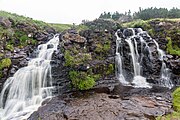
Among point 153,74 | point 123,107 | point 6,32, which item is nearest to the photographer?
point 123,107

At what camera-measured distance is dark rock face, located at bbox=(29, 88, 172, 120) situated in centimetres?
1444

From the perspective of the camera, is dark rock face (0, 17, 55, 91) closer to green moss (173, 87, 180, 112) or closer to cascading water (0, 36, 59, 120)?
cascading water (0, 36, 59, 120)

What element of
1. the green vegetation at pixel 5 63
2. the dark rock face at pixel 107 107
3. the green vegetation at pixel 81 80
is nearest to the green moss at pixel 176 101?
the dark rock face at pixel 107 107

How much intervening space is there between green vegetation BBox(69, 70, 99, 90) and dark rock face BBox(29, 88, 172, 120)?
1558mm

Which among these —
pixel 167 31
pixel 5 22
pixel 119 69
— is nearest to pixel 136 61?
pixel 119 69

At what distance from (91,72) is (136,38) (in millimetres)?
7561

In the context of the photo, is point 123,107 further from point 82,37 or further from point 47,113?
point 82,37

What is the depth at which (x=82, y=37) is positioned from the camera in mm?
26328

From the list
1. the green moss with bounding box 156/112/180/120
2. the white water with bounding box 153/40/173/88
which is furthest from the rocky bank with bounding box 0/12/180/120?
the green moss with bounding box 156/112/180/120

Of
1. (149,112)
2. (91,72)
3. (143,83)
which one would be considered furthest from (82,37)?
(149,112)

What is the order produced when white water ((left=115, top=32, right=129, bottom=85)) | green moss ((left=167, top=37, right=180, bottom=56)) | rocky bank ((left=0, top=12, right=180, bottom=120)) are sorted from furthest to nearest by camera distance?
1. green moss ((left=167, top=37, right=180, bottom=56))
2. white water ((left=115, top=32, right=129, bottom=85))
3. rocky bank ((left=0, top=12, right=180, bottom=120))

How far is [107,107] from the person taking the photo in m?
15.7

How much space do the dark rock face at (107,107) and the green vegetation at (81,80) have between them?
1.56 m

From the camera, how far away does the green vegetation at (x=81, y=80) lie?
20594 mm
